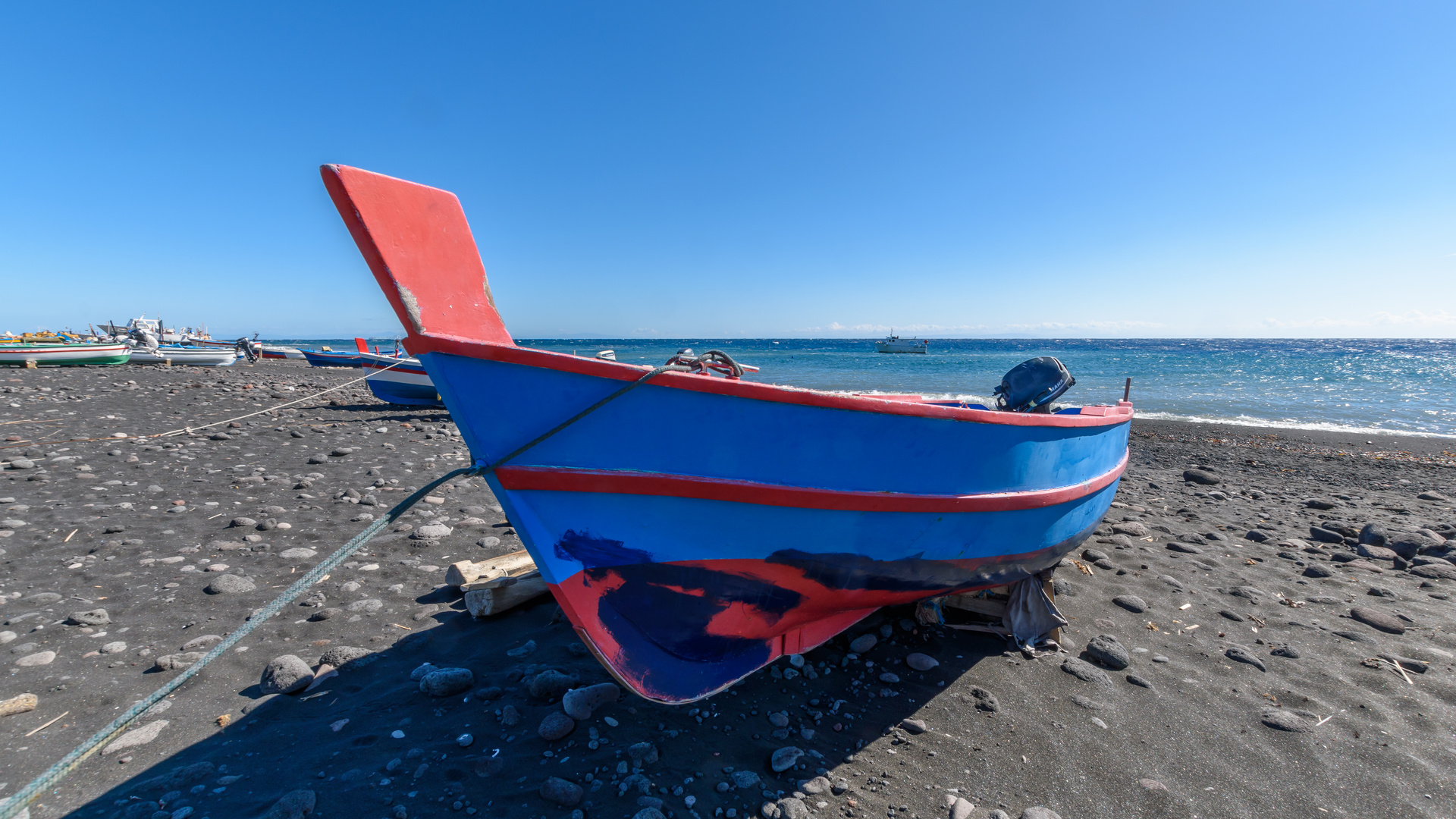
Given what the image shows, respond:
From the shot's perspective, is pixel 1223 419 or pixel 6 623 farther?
pixel 1223 419

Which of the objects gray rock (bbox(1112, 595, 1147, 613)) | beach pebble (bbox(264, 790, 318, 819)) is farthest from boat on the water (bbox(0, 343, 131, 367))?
gray rock (bbox(1112, 595, 1147, 613))

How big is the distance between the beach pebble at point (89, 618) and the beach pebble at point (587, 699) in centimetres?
317

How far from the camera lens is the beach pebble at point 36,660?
3.09 m

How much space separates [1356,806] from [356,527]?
7105 millimetres

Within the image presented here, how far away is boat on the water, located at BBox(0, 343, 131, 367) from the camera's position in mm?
21359

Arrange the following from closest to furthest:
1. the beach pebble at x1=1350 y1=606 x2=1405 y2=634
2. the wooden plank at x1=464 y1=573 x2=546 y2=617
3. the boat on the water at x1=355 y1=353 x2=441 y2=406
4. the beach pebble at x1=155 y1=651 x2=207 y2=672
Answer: the beach pebble at x1=155 y1=651 x2=207 y2=672 → the wooden plank at x1=464 y1=573 x2=546 y2=617 → the beach pebble at x1=1350 y1=606 x2=1405 y2=634 → the boat on the water at x1=355 y1=353 x2=441 y2=406

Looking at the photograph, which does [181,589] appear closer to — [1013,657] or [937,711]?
[937,711]

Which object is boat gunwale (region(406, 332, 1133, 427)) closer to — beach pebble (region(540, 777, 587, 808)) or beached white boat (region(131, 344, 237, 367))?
beach pebble (region(540, 777, 587, 808))

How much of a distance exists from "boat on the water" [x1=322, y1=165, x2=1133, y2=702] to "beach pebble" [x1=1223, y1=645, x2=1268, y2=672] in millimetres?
2029

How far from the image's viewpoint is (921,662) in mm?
3529

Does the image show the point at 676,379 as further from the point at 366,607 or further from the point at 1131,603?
the point at 1131,603

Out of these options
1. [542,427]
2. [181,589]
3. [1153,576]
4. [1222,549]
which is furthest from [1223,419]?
[181,589]

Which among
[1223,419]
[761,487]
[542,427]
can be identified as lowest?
[1223,419]

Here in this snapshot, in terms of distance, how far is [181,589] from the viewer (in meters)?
4.09
